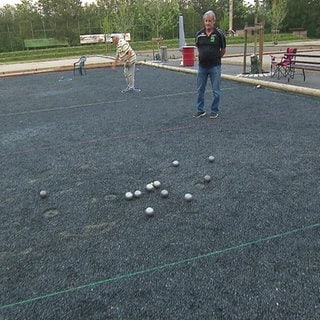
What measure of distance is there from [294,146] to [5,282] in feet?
14.1

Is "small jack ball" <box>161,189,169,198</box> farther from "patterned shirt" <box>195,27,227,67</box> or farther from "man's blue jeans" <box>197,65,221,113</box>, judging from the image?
"patterned shirt" <box>195,27,227,67</box>

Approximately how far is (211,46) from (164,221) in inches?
174

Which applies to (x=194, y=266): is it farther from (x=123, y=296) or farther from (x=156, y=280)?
(x=123, y=296)

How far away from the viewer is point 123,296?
2.45 metres

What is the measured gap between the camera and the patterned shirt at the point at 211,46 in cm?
662

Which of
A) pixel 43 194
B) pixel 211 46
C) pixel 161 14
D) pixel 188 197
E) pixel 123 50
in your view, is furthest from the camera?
pixel 161 14

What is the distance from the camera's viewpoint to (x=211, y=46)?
6.65 m

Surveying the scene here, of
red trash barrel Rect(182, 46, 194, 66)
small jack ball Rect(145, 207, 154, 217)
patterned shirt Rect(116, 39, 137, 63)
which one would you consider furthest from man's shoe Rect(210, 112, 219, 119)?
red trash barrel Rect(182, 46, 194, 66)

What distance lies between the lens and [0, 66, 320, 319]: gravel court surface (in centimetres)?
240

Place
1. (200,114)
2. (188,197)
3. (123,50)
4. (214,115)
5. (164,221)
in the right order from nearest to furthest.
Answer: (164,221) < (188,197) < (214,115) < (200,114) < (123,50)

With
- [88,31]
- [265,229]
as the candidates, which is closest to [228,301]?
[265,229]

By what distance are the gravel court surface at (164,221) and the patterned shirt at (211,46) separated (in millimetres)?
1173

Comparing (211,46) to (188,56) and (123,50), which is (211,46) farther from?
(188,56)

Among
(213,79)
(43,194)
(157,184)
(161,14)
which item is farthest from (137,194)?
(161,14)
